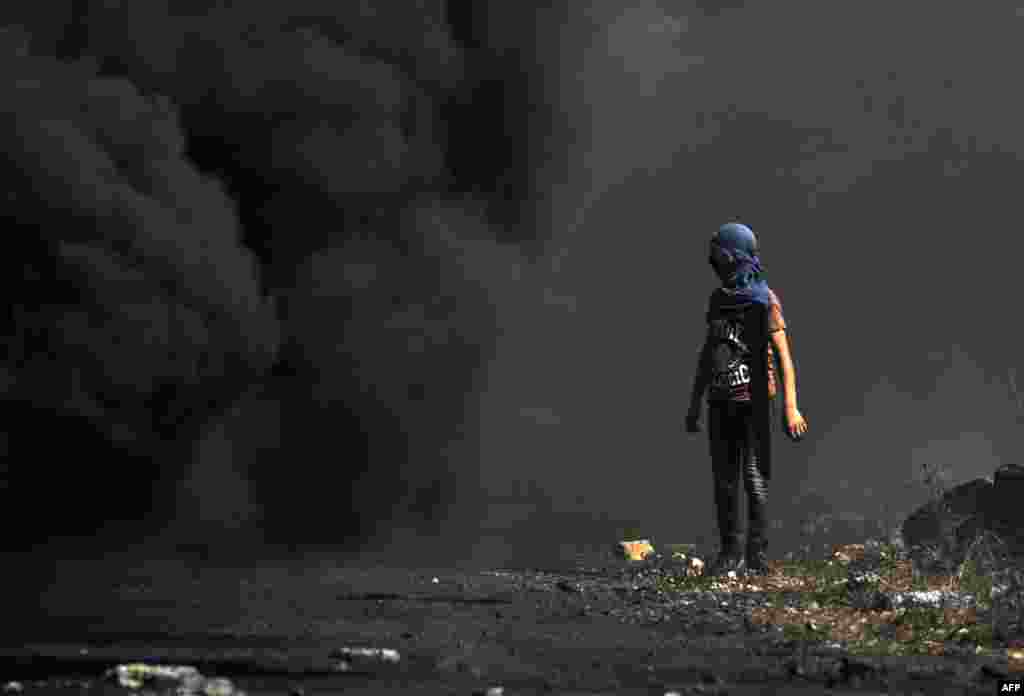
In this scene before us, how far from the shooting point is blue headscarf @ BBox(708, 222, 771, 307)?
9.89 metres

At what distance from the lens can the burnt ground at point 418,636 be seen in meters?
5.44

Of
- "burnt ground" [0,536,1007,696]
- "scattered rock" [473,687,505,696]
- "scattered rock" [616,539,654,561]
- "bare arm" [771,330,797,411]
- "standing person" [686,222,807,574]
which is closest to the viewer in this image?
"scattered rock" [473,687,505,696]

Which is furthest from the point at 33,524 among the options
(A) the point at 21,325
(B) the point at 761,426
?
(B) the point at 761,426

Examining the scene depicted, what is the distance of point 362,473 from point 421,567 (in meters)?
4.97

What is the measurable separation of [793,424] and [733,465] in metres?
0.40

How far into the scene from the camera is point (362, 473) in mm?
15359

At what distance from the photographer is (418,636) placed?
6672 mm

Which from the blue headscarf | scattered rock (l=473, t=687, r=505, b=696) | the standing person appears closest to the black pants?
the standing person

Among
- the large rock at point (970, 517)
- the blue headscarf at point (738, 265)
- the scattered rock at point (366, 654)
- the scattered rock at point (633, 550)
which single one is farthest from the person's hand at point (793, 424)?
the scattered rock at point (366, 654)

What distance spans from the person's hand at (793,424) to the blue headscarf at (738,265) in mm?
632

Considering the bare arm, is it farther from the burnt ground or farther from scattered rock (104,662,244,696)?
scattered rock (104,662,244,696)

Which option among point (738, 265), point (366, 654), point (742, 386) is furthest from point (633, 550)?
point (366, 654)

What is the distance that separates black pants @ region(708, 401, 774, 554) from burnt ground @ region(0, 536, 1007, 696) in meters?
0.60

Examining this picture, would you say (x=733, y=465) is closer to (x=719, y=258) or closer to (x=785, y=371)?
(x=785, y=371)
